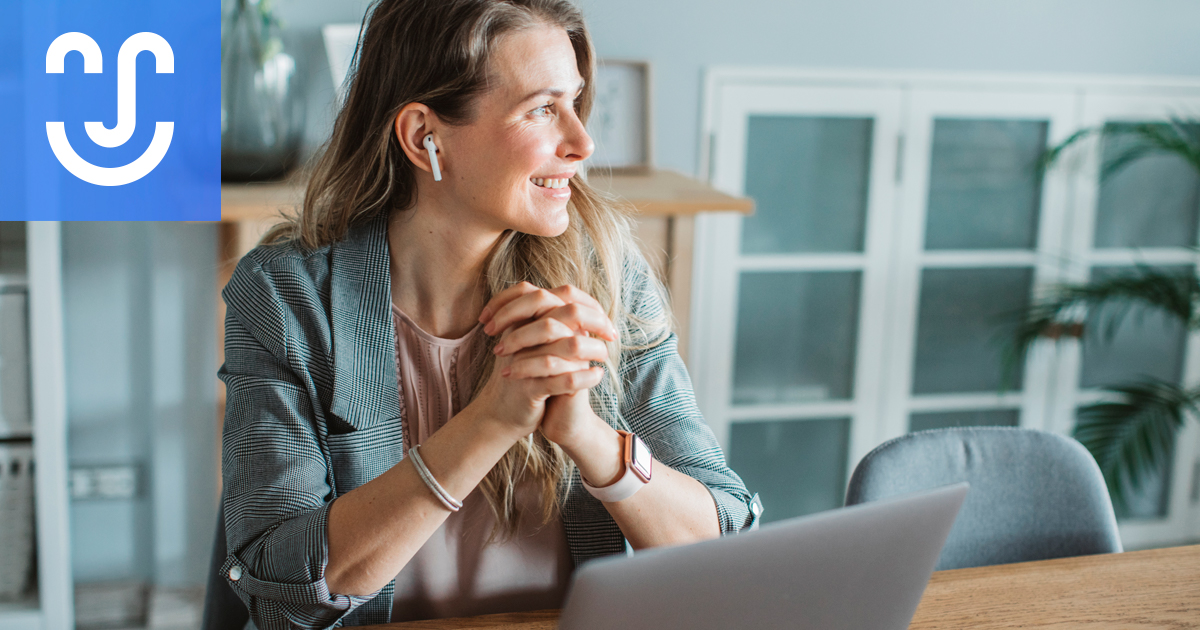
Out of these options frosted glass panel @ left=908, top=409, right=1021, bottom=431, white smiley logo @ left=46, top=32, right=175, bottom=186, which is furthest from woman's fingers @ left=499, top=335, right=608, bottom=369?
frosted glass panel @ left=908, top=409, right=1021, bottom=431

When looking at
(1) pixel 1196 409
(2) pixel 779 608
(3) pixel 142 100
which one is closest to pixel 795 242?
(1) pixel 1196 409

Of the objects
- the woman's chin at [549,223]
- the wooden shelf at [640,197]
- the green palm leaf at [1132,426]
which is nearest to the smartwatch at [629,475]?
the woman's chin at [549,223]

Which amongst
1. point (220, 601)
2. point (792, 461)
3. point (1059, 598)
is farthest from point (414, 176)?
point (792, 461)

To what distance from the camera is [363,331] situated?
1.12 m

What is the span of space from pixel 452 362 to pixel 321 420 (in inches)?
7.0

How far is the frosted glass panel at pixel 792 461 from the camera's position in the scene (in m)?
2.74

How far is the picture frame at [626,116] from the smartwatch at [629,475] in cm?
137

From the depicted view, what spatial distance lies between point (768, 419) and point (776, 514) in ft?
1.09

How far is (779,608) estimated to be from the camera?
2.26ft

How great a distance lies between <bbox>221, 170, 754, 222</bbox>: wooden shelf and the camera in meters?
1.89

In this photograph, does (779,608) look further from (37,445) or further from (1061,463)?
(37,445)

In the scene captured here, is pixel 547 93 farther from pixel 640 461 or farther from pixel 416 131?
pixel 640 461

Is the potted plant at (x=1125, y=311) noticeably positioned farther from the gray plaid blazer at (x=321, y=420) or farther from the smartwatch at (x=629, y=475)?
→ the smartwatch at (x=629, y=475)

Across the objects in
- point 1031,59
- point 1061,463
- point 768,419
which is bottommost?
point 768,419
